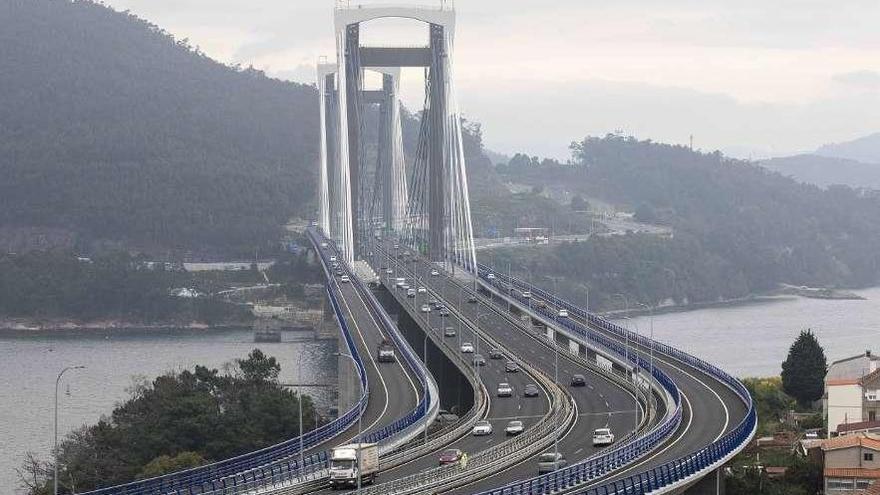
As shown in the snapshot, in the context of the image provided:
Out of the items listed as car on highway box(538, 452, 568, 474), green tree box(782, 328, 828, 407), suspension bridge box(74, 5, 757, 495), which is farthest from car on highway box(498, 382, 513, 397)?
green tree box(782, 328, 828, 407)

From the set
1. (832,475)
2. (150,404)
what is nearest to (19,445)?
(150,404)

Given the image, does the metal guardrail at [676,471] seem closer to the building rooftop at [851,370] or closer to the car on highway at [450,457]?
the car on highway at [450,457]

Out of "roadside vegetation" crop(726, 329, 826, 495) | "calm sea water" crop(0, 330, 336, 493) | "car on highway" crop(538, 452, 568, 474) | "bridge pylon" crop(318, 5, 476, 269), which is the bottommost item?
"calm sea water" crop(0, 330, 336, 493)

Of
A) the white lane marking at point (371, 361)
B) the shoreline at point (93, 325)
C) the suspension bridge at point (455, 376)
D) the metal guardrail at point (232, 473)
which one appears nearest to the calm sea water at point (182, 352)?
the shoreline at point (93, 325)

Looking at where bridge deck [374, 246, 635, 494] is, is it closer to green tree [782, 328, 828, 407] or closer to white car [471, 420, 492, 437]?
white car [471, 420, 492, 437]

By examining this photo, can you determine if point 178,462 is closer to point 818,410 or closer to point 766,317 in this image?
point 818,410

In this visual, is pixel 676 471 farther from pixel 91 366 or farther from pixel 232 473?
pixel 91 366
